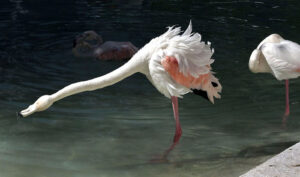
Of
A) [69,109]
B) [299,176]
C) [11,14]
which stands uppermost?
[299,176]

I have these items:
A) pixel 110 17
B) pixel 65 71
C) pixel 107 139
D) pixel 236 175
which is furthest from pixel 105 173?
pixel 110 17

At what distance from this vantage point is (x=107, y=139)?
17.7 ft

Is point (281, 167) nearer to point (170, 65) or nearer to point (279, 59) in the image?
point (170, 65)

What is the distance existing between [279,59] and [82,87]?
2.36m

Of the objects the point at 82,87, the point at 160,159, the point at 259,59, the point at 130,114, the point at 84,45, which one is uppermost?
the point at 82,87

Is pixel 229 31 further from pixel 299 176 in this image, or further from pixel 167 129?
pixel 299 176

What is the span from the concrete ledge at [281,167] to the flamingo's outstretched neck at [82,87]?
171 centimetres

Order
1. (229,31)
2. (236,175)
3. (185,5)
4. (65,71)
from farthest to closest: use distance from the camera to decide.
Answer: (185,5), (229,31), (65,71), (236,175)

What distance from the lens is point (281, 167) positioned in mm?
3781

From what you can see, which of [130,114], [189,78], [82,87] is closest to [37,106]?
[82,87]

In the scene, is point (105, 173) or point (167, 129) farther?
point (167, 129)

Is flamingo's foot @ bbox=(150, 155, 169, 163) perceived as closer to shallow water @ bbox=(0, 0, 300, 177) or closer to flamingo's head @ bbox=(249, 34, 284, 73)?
shallow water @ bbox=(0, 0, 300, 177)

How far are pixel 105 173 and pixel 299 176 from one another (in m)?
1.80

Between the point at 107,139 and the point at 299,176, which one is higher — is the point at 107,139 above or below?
below
